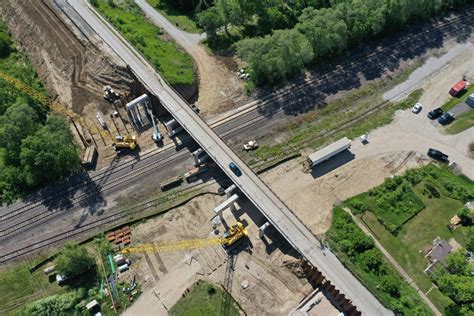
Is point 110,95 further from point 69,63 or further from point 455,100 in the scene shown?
point 455,100

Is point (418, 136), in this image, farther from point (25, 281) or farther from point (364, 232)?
point (25, 281)

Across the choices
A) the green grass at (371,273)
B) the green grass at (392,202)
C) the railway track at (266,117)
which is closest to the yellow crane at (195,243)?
the railway track at (266,117)

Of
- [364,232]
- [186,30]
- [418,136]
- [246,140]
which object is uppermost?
[186,30]

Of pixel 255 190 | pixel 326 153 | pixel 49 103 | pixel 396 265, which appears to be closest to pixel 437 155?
pixel 326 153

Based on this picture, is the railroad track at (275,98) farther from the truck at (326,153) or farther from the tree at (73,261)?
the truck at (326,153)

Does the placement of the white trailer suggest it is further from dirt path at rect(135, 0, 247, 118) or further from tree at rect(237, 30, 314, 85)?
dirt path at rect(135, 0, 247, 118)

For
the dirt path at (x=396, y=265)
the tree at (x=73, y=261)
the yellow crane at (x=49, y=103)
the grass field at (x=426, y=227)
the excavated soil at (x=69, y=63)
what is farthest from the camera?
the excavated soil at (x=69, y=63)

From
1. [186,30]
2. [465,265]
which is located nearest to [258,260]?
[465,265]
